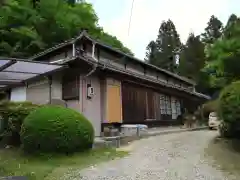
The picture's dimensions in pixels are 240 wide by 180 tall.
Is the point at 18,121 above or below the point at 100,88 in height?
below

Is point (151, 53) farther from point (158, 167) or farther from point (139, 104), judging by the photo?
point (158, 167)

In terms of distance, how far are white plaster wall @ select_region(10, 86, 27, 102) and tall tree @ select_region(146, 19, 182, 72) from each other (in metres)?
34.9

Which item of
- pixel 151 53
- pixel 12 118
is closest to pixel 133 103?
pixel 12 118

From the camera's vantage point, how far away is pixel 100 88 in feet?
48.0

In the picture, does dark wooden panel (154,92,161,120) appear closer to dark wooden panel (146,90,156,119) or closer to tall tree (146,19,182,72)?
dark wooden panel (146,90,156,119)

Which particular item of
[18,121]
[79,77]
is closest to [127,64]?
[79,77]

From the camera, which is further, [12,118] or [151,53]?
[151,53]

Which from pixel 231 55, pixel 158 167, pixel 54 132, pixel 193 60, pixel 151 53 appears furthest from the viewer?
pixel 151 53

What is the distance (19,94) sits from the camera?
15.0 metres

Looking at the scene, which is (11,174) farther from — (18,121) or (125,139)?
(125,139)

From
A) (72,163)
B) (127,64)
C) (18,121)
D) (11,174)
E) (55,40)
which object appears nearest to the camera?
(11,174)

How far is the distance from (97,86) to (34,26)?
620 inches

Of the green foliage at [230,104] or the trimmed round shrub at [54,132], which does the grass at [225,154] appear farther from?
the trimmed round shrub at [54,132]

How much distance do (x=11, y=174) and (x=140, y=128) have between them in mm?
8008
